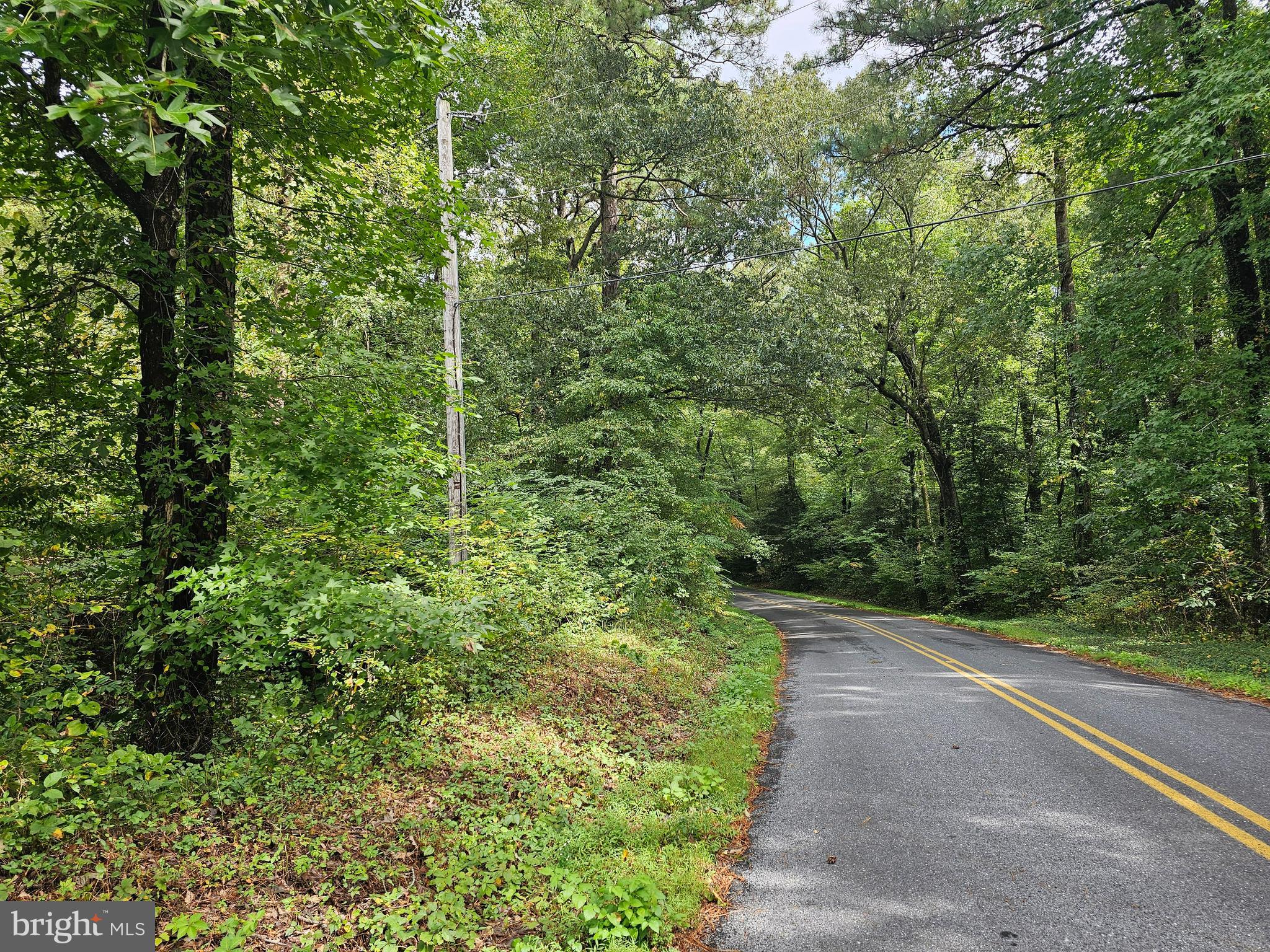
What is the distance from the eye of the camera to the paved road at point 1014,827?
284 centimetres

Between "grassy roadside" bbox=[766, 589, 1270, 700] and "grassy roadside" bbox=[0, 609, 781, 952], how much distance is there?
6712mm

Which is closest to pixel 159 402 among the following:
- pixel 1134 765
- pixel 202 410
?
pixel 202 410

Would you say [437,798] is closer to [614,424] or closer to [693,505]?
[614,424]

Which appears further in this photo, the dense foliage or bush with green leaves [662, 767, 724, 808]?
bush with green leaves [662, 767, 724, 808]

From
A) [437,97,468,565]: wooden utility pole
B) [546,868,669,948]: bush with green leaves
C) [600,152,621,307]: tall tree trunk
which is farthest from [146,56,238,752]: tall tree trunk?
[600,152,621,307]: tall tree trunk

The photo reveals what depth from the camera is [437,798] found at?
4.33 metres

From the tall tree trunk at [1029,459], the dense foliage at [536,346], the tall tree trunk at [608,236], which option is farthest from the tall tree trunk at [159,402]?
the tall tree trunk at [1029,459]

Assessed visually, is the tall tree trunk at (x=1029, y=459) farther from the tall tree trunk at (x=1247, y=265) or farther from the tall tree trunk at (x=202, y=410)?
the tall tree trunk at (x=202, y=410)

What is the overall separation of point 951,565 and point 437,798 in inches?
812

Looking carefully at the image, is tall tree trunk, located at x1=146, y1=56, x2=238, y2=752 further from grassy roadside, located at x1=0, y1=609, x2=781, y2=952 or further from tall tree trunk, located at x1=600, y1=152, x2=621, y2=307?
tall tree trunk, located at x1=600, y1=152, x2=621, y2=307

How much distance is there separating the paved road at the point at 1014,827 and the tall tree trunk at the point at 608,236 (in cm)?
1049

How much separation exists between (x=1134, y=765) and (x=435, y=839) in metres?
5.27

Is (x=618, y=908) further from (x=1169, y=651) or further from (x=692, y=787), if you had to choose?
(x=1169, y=651)

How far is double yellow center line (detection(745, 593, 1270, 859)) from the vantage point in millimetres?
3570
